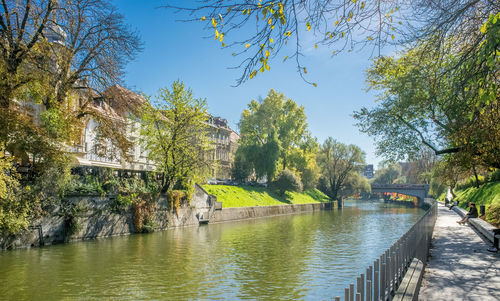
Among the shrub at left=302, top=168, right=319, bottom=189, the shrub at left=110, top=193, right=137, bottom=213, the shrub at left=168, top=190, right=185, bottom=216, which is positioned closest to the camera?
the shrub at left=110, top=193, right=137, bottom=213

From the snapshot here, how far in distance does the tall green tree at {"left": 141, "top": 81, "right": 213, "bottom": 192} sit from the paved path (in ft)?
58.2

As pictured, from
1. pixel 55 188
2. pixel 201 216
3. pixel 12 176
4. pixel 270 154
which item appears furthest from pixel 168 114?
pixel 270 154

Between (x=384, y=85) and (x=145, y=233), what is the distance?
1768cm

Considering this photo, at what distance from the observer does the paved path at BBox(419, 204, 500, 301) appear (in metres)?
7.29

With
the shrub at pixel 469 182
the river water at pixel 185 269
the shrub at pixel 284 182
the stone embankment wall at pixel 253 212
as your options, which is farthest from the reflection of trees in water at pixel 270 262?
the shrub at pixel 284 182

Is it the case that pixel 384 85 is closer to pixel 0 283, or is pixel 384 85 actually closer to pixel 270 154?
pixel 0 283

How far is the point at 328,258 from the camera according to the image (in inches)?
612

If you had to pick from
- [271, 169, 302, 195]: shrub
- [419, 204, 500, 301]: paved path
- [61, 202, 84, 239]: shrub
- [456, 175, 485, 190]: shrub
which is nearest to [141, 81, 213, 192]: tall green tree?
[61, 202, 84, 239]: shrub

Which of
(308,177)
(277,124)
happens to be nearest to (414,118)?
(277,124)

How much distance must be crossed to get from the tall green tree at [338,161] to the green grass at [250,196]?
10.7 metres

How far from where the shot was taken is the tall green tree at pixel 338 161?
7006 centimetres

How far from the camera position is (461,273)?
9109mm

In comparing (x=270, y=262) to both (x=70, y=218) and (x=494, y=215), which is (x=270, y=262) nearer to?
(x=70, y=218)

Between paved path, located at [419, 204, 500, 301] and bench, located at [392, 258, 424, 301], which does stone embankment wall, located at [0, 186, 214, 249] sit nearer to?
bench, located at [392, 258, 424, 301]
